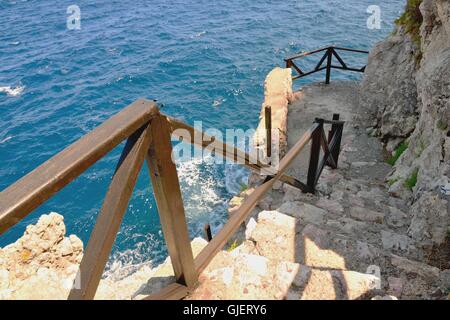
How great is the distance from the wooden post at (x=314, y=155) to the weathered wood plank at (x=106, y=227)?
14.4ft

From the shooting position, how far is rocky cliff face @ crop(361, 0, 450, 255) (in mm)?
5199

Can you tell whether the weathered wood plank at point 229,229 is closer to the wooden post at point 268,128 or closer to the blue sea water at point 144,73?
the wooden post at point 268,128

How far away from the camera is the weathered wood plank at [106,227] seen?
68.8 inches

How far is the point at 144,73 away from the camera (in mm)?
27828

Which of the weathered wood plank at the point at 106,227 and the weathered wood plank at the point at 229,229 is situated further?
the weathered wood plank at the point at 229,229

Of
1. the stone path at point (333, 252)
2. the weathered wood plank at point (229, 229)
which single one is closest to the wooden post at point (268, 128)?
the stone path at point (333, 252)

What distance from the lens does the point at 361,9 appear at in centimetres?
3544

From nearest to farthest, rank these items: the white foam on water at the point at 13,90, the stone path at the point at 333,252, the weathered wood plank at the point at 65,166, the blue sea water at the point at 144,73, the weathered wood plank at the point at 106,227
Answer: the weathered wood plank at the point at 65,166, the weathered wood plank at the point at 106,227, the stone path at the point at 333,252, the blue sea water at the point at 144,73, the white foam on water at the point at 13,90

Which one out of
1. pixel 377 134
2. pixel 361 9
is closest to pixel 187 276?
pixel 377 134

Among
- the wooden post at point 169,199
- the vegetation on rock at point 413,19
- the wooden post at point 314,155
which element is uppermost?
the vegetation on rock at point 413,19

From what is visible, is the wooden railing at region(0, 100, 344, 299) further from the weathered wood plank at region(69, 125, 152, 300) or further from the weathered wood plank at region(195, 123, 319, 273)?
the weathered wood plank at region(195, 123, 319, 273)

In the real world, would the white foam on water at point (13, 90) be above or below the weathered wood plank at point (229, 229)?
below

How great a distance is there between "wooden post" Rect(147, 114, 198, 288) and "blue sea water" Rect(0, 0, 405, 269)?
1146 cm

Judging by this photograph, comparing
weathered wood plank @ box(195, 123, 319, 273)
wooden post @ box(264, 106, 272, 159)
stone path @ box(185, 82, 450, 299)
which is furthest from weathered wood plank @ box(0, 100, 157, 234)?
wooden post @ box(264, 106, 272, 159)
